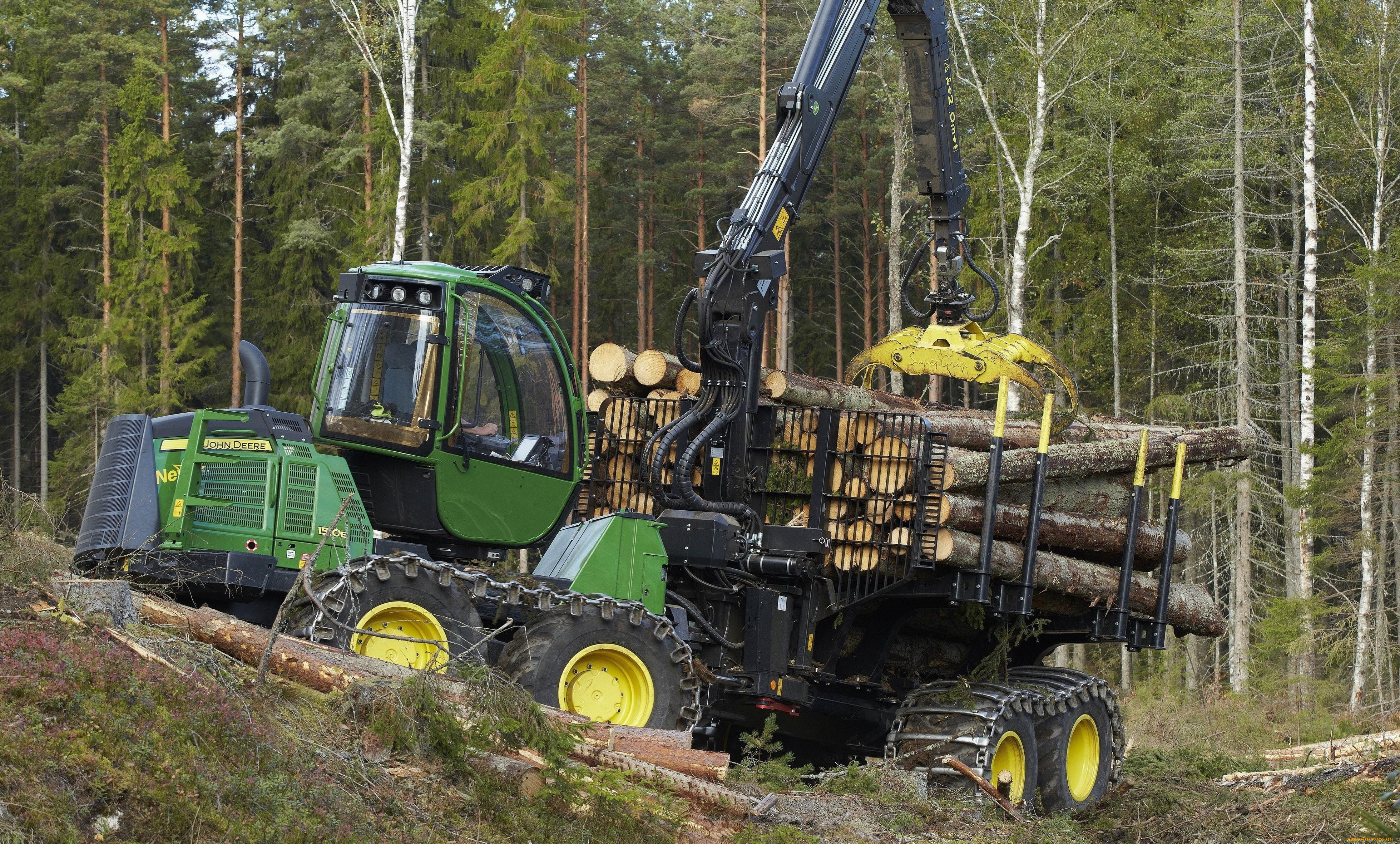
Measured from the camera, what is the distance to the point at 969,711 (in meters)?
9.56

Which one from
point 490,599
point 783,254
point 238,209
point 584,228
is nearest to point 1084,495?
point 783,254

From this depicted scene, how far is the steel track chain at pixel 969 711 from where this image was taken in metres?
9.41

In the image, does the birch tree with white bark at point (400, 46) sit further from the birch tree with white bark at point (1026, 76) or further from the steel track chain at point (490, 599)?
the steel track chain at point (490, 599)

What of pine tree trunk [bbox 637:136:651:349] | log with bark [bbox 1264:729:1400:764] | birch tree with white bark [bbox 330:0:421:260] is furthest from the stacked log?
pine tree trunk [bbox 637:136:651:349]

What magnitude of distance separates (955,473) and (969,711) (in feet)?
5.40

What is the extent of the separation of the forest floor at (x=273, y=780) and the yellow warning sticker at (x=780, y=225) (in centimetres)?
383

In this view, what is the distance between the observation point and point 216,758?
5344mm

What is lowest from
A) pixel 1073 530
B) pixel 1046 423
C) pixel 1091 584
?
pixel 1091 584

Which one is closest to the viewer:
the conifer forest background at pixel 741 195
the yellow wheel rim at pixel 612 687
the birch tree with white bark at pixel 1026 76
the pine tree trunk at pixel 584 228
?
the yellow wheel rim at pixel 612 687

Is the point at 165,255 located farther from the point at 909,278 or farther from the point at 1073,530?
the point at 1073,530

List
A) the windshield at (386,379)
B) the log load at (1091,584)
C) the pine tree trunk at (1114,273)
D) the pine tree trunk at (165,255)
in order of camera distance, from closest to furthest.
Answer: the windshield at (386,379)
the log load at (1091,584)
the pine tree trunk at (1114,273)
the pine tree trunk at (165,255)

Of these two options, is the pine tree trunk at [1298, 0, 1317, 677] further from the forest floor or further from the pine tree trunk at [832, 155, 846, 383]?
the pine tree trunk at [832, 155, 846, 383]

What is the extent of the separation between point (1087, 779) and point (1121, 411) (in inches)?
770

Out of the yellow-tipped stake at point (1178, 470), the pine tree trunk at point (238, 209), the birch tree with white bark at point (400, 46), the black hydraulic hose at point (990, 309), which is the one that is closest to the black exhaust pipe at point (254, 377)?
the black hydraulic hose at point (990, 309)
